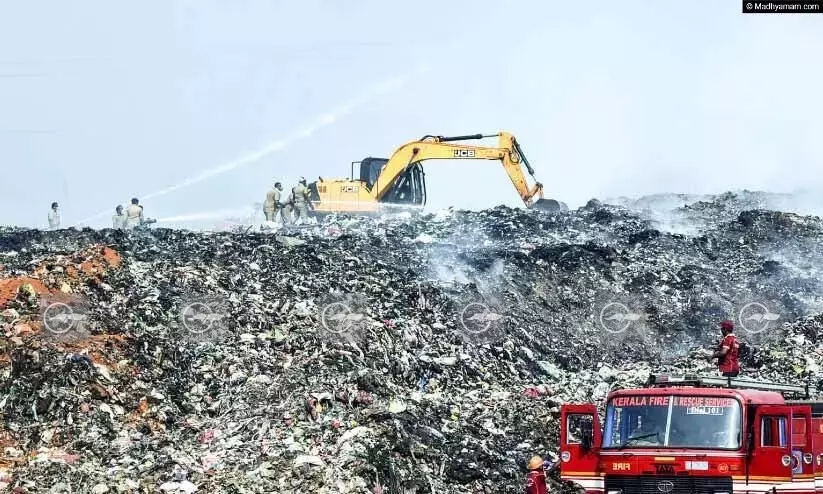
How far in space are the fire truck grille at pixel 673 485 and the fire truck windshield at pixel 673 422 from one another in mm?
328

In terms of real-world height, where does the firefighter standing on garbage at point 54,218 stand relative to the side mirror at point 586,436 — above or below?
above

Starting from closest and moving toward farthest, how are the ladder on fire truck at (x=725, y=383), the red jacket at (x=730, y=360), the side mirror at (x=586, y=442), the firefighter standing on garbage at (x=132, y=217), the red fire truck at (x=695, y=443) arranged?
the red fire truck at (x=695, y=443) < the side mirror at (x=586, y=442) < the ladder on fire truck at (x=725, y=383) < the red jacket at (x=730, y=360) < the firefighter standing on garbage at (x=132, y=217)

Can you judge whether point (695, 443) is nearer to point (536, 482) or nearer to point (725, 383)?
point (725, 383)

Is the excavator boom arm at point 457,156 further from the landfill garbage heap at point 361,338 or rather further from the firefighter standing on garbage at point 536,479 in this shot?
the firefighter standing on garbage at point 536,479

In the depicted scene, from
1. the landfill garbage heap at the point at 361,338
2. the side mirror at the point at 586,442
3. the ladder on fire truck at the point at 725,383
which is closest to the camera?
the side mirror at the point at 586,442

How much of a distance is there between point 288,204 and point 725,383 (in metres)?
18.0

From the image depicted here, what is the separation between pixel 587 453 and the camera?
10.5 m

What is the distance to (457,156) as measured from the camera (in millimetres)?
27984

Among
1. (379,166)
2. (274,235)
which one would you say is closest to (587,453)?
(274,235)

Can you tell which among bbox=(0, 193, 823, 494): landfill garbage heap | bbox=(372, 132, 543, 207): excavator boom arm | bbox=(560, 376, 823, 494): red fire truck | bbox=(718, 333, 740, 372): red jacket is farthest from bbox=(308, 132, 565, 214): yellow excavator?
bbox=(560, 376, 823, 494): red fire truck

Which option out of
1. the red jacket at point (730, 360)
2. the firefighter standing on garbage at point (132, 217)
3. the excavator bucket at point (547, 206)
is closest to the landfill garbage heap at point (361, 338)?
the excavator bucket at point (547, 206)

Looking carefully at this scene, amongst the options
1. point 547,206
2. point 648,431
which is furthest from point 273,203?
point 648,431

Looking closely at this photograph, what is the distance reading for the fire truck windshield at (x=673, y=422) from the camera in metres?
9.98

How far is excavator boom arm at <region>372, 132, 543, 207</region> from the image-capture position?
27547mm
